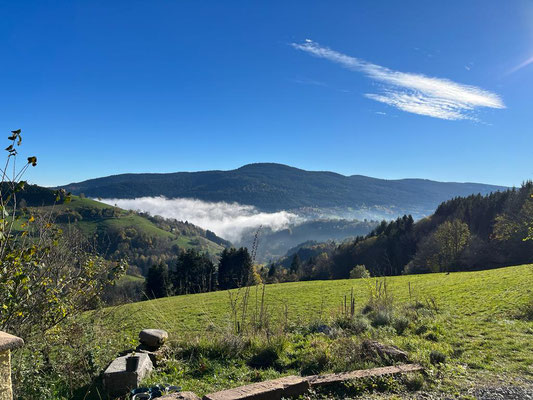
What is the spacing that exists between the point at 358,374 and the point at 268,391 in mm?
1794

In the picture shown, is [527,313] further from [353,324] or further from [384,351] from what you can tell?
[384,351]

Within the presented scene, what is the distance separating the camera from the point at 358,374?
591 centimetres

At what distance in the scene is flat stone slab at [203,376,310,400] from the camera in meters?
4.85

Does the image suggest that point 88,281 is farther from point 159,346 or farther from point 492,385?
point 492,385

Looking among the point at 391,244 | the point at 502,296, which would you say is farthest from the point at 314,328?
the point at 391,244

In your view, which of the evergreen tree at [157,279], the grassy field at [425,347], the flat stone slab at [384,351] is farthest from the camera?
the evergreen tree at [157,279]

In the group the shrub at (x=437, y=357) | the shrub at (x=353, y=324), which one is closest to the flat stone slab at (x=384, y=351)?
the shrub at (x=437, y=357)

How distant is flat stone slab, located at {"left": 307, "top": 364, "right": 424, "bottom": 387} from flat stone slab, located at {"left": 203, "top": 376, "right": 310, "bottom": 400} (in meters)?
0.34

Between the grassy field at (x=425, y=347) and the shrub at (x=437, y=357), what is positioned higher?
the shrub at (x=437, y=357)

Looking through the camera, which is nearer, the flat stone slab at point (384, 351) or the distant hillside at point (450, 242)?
the flat stone slab at point (384, 351)

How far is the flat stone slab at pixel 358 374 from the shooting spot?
18.7ft

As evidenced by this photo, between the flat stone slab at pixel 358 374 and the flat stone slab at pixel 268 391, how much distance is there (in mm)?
345

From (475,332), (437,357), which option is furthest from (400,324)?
(437,357)

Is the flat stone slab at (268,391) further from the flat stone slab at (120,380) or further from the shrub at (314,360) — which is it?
the flat stone slab at (120,380)
